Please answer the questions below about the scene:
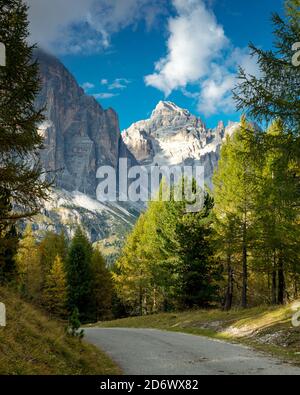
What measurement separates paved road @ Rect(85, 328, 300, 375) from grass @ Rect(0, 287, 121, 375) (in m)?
0.86

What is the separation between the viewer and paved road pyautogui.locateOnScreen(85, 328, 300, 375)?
31.7ft

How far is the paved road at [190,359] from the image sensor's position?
9664 millimetres

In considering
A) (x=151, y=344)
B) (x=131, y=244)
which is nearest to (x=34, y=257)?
(x=131, y=244)


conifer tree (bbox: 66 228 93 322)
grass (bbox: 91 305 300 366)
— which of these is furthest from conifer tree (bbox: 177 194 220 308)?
conifer tree (bbox: 66 228 93 322)

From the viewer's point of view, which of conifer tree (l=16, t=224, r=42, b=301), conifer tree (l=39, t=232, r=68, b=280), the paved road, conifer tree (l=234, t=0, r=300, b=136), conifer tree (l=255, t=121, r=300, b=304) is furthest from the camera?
conifer tree (l=39, t=232, r=68, b=280)

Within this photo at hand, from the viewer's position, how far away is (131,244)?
43062 mm

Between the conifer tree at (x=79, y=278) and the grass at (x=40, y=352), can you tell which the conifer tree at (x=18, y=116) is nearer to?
the grass at (x=40, y=352)

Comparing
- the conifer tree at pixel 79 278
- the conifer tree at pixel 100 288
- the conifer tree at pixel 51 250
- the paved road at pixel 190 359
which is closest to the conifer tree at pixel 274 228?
the paved road at pixel 190 359

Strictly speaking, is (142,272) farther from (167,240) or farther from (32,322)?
(32,322)

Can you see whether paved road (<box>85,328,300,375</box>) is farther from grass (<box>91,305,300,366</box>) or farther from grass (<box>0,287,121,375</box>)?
grass (<box>91,305,300,366</box>)

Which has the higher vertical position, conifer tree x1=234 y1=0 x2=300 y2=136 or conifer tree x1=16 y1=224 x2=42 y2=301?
conifer tree x1=234 y1=0 x2=300 y2=136

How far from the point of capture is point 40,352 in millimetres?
9141

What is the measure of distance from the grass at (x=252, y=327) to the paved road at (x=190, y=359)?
109cm

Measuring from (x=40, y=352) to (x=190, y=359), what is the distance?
14.9 ft
